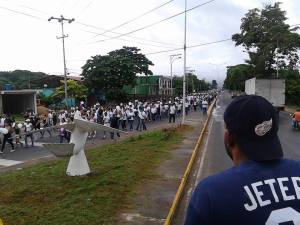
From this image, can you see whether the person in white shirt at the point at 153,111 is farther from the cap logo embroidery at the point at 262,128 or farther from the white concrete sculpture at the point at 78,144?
the cap logo embroidery at the point at 262,128

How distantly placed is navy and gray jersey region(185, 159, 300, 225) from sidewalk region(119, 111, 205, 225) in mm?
6138

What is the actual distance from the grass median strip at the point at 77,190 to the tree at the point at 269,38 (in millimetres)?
45872

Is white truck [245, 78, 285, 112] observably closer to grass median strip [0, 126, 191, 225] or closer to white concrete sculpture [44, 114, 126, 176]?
grass median strip [0, 126, 191, 225]

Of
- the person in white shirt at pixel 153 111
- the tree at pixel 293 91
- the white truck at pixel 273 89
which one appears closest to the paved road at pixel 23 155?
the person in white shirt at pixel 153 111

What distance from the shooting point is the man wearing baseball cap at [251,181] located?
1.83 meters

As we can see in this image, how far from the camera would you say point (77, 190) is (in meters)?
10.0

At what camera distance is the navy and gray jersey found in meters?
1.82

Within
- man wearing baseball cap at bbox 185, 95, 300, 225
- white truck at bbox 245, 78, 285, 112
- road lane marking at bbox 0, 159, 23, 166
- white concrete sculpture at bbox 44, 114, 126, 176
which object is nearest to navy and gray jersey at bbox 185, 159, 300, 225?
man wearing baseball cap at bbox 185, 95, 300, 225

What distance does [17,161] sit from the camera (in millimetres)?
16719

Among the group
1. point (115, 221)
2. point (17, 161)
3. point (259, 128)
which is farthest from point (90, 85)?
point (259, 128)

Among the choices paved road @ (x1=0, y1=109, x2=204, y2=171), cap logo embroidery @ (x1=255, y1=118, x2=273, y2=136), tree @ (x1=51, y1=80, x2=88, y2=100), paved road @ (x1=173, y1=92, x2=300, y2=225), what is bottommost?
paved road @ (x1=0, y1=109, x2=204, y2=171)

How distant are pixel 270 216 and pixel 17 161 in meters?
15.9

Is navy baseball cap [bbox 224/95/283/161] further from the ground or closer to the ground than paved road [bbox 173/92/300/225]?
further from the ground

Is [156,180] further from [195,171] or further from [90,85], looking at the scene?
[90,85]
